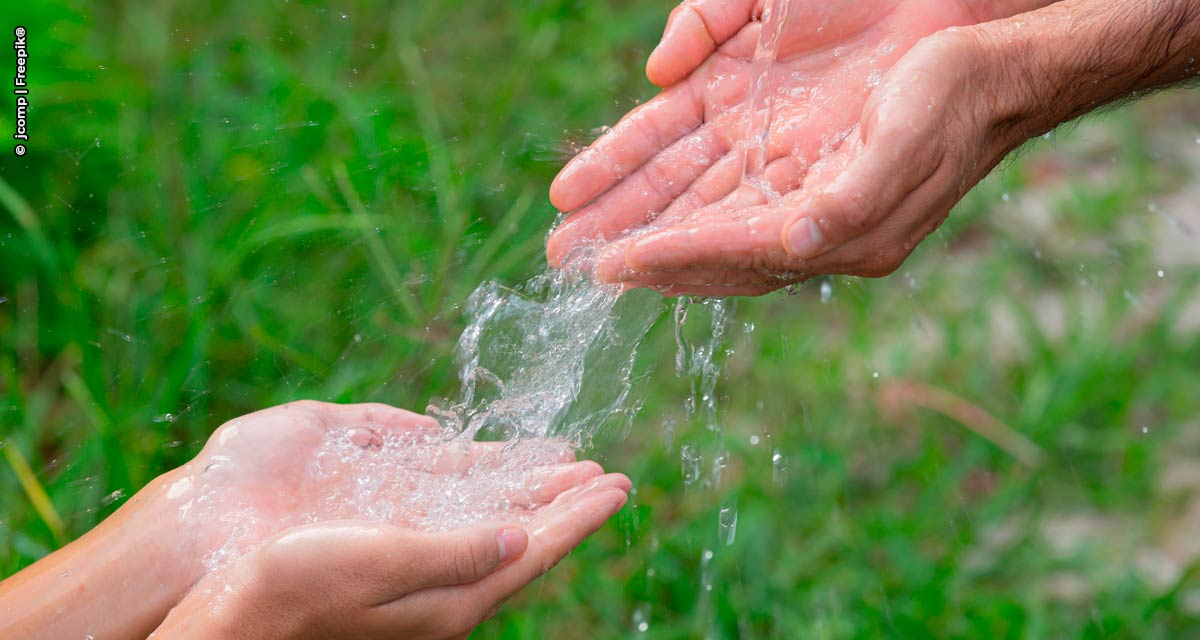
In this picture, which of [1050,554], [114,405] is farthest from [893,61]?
[114,405]

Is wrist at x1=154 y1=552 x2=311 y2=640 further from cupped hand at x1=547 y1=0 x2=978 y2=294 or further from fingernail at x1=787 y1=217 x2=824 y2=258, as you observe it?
fingernail at x1=787 y1=217 x2=824 y2=258

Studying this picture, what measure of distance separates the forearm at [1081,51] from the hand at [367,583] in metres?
Result: 1.25

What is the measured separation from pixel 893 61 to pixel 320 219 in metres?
1.67

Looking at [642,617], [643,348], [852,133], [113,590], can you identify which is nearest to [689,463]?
[643,348]

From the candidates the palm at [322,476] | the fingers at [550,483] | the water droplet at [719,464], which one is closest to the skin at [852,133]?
the fingers at [550,483]

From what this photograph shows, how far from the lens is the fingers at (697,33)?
8.52 feet

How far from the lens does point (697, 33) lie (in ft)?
8.52

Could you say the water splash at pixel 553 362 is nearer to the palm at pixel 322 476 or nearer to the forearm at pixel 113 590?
the palm at pixel 322 476

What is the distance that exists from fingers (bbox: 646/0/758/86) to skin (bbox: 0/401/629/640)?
2.97 feet

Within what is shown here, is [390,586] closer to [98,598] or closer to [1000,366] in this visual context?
[98,598]

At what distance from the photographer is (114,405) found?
3020mm

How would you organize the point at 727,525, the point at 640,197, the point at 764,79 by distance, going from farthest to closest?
the point at 727,525 < the point at 764,79 < the point at 640,197

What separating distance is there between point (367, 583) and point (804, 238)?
2.94ft

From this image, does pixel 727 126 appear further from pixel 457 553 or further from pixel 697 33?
pixel 457 553
